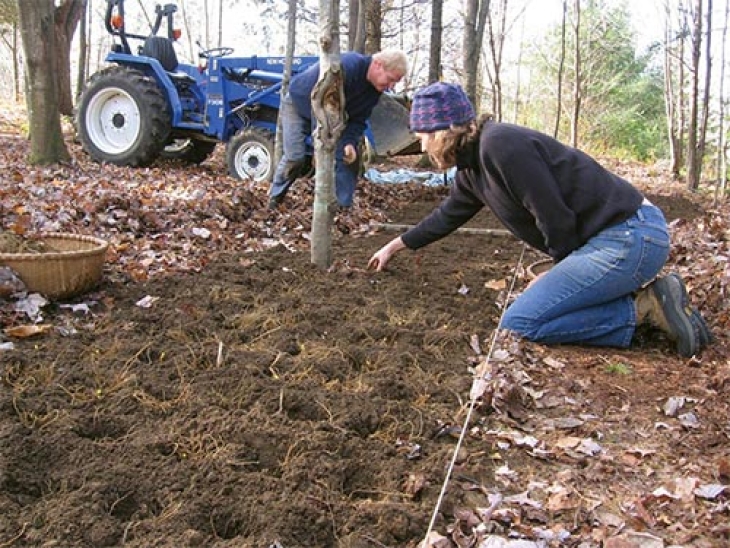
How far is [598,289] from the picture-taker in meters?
3.46

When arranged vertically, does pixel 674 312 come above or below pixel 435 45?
below

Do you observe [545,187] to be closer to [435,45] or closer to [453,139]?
[453,139]

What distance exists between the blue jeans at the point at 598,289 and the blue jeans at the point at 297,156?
3.48 metres

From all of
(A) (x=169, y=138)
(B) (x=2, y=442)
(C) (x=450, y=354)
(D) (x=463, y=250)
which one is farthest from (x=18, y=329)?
(A) (x=169, y=138)

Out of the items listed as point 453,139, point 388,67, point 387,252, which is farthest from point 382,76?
point 453,139

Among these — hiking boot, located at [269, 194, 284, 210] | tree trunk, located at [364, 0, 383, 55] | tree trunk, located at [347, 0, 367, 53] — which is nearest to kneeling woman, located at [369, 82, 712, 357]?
hiking boot, located at [269, 194, 284, 210]

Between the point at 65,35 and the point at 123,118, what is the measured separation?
6.47m

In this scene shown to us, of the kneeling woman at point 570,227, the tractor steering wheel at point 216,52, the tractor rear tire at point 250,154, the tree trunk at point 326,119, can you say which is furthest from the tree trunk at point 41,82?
the kneeling woman at point 570,227

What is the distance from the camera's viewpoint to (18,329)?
3279mm

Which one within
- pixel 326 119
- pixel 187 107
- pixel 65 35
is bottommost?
pixel 326 119

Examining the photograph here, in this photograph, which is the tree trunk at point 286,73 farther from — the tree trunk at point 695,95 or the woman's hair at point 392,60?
the tree trunk at point 695,95

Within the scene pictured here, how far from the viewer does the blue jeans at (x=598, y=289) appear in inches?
134

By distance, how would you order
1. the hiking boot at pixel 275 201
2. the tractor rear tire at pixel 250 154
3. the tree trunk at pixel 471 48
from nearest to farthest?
the hiking boot at pixel 275 201 < the tractor rear tire at pixel 250 154 < the tree trunk at pixel 471 48

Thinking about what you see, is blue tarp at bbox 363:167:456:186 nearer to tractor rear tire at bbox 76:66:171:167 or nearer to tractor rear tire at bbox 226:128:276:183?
tractor rear tire at bbox 226:128:276:183
